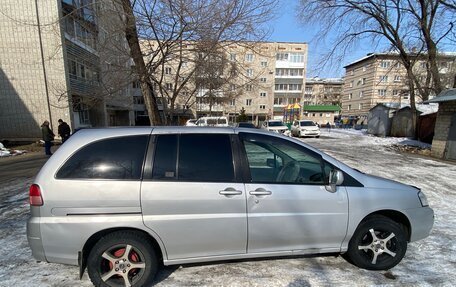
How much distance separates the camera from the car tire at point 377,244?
2728 mm

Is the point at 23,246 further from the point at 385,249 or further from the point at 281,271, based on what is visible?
the point at 385,249

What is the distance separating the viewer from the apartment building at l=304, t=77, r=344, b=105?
75.9 meters

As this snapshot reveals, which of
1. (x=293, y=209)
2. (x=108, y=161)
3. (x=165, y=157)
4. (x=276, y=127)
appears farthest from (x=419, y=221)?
(x=276, y=127)

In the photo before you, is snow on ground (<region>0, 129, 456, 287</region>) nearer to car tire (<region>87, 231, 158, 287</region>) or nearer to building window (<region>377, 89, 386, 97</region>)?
car tire (<region>87, 231, 158, 287</region>)

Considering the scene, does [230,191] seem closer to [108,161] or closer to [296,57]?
[108,161]

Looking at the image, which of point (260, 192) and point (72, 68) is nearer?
point (260, 192)

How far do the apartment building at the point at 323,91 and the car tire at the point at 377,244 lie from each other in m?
78.5

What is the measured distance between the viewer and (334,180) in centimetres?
249

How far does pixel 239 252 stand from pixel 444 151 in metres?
12.9

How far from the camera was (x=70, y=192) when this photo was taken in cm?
220

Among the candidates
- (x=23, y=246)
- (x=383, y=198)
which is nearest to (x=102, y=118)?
(x=23, y=246)

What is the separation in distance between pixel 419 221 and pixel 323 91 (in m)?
83.7

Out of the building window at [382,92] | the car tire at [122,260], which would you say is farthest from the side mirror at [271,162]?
the building window at [382,92]

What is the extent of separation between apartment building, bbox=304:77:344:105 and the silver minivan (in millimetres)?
78686
